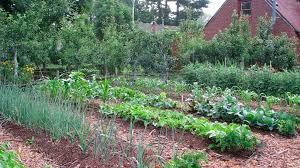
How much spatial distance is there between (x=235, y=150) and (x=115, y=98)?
362 cm

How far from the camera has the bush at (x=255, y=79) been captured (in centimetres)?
1045

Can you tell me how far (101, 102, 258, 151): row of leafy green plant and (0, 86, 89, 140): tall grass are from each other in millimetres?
590

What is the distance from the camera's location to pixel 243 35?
54.9 feet

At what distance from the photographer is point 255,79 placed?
11.2 m

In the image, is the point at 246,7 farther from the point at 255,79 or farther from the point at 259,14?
the point at 255,79

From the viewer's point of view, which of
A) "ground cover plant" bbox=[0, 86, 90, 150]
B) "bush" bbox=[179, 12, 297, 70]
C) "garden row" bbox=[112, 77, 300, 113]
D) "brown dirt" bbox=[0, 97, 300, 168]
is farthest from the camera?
"bush" bbox=[179, 12, 297, 70]

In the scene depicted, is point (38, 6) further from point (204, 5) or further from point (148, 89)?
point (204, 5)

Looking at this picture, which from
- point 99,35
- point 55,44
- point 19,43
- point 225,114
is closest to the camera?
point 225,114

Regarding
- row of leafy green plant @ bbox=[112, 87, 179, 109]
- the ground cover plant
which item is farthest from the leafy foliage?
row of leafy green plant @ bbox=[112, 87, 179, 109]

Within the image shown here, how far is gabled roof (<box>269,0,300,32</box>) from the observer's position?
20520 millimetres

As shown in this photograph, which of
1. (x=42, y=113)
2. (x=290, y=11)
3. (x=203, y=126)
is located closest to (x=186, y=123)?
(x=203, y=126)

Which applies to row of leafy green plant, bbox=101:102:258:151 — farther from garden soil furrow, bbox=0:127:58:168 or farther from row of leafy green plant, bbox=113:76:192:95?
row of leafy green plant, bbox=113:76:192:95

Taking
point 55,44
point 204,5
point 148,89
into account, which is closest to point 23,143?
point 148,89

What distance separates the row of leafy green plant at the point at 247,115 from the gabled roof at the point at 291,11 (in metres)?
15.3
